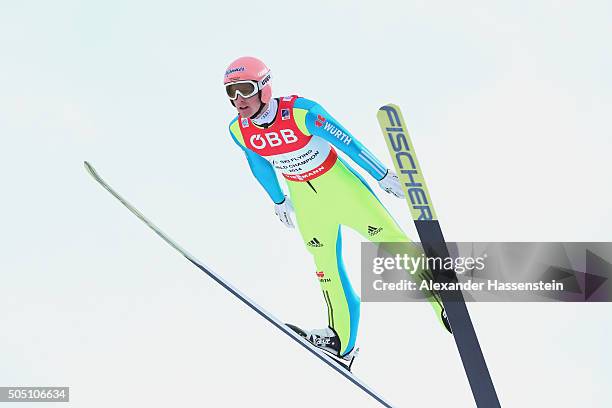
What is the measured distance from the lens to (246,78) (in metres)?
4.65

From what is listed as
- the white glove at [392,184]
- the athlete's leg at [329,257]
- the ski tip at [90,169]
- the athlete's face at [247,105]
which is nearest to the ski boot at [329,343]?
the athlete's leg at [329,257]

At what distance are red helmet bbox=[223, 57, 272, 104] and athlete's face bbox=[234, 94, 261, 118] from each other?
1.1 inches

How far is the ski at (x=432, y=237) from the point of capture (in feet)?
14.8

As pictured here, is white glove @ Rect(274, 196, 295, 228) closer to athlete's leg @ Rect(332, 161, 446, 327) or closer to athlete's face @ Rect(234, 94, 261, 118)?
athlete's leg @ Rect(332, 161, 446, 327)

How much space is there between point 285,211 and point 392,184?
89 centimetres

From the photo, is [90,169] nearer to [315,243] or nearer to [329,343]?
[315,243]

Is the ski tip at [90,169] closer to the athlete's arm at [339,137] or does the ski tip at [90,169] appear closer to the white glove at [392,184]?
the athlete's arm at [339,137]

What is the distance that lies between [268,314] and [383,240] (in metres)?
0.98

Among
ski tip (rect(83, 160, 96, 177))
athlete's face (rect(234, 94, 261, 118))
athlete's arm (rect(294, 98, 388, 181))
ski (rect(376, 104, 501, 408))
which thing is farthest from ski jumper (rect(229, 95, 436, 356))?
ski tip (rect(83, 160, 96, 177))

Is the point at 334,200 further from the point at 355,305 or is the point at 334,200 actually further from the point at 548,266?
the point at 548,266

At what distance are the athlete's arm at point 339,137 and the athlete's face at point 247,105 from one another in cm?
26

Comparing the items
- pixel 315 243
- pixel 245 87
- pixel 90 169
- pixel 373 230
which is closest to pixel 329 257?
pixel 315 243

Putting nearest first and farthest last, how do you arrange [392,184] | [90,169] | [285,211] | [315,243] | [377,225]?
[392,184]
[377,225]
[315,243]
[285,211]
[90,169]

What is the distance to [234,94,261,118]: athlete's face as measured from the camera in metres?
4.72
